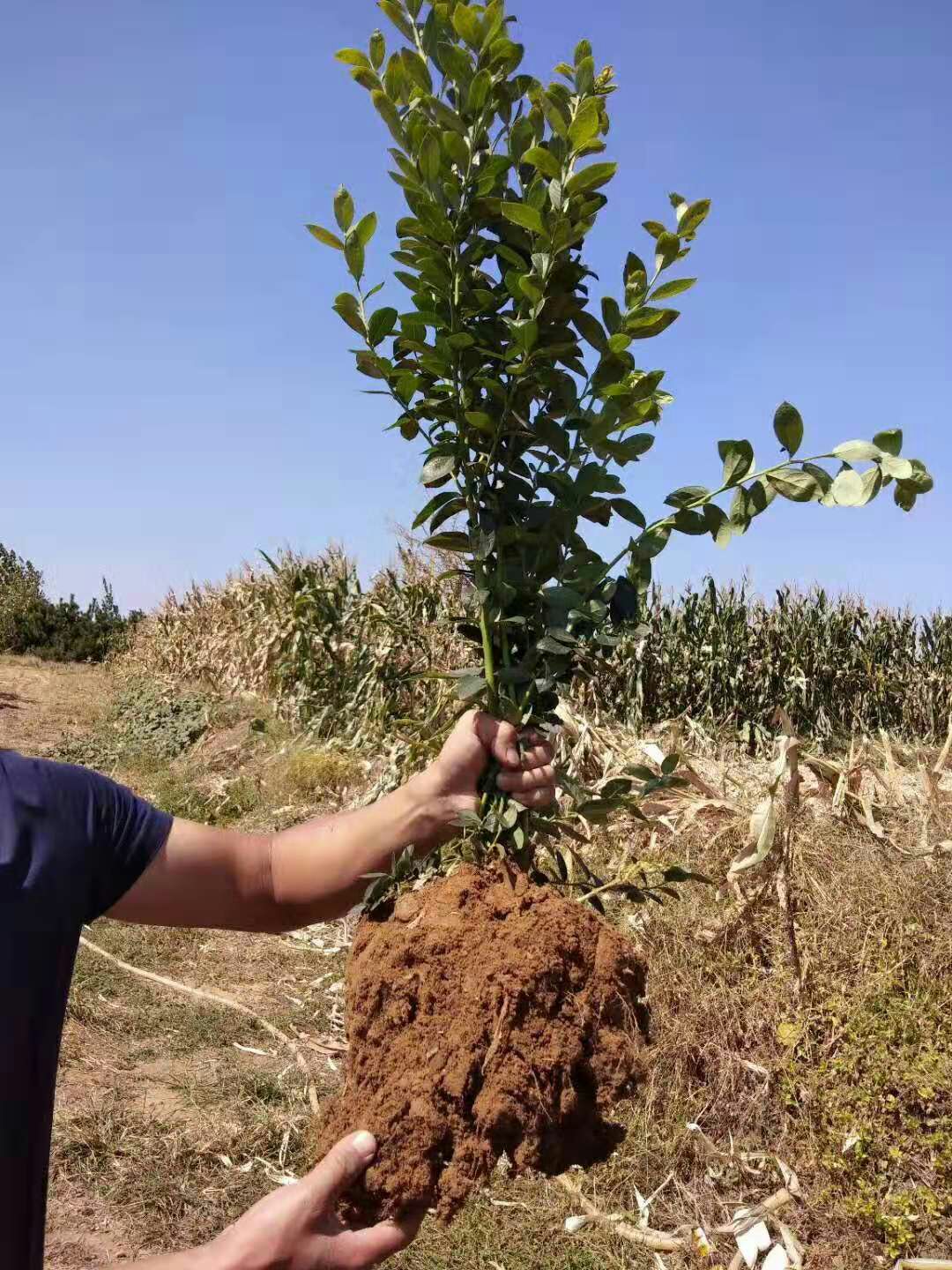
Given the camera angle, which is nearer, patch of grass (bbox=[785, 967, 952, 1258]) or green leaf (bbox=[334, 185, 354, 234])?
green leaf (bbox=[334, 185, 354, 234])

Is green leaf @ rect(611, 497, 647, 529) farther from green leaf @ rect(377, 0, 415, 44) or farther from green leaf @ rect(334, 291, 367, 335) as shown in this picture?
green leaf @ rect(377, 0, 415, 44)

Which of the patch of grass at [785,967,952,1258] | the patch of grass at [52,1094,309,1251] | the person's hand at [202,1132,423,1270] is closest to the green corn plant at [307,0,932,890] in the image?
the person's hand at [202,1132,423,1270]

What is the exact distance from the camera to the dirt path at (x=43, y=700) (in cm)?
1419

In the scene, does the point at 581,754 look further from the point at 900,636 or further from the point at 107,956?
the point at 900,636

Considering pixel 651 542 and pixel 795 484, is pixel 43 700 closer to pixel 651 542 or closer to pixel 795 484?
pixel 651 542

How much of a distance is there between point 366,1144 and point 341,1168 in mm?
51

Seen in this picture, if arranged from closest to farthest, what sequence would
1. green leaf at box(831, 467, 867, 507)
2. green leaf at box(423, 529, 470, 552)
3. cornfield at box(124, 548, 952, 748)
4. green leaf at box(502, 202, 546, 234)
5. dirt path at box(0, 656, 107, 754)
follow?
green leaf at box(502, 202, 546, 234), green leaf at box(831, 467, 867, 507), green leaf at box(423, 529, 470, 552), cornfield at box(124, 548, 952, 748), dirt path at box(0, 656, 107, 754)

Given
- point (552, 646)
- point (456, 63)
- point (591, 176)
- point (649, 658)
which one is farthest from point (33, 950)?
point (649, 658)

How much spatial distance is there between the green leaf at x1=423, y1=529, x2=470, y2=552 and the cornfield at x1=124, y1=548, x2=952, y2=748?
700 cm

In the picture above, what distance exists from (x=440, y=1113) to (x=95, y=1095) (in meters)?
3.39

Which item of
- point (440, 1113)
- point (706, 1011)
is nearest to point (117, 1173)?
point (706, 1011)

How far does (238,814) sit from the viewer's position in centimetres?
920

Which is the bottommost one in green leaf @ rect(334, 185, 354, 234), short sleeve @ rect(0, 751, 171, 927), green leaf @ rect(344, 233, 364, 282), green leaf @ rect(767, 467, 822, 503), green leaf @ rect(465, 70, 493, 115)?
short sleeve @ rect(0, 751, 171, 927)

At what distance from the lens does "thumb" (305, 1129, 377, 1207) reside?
164 cm
